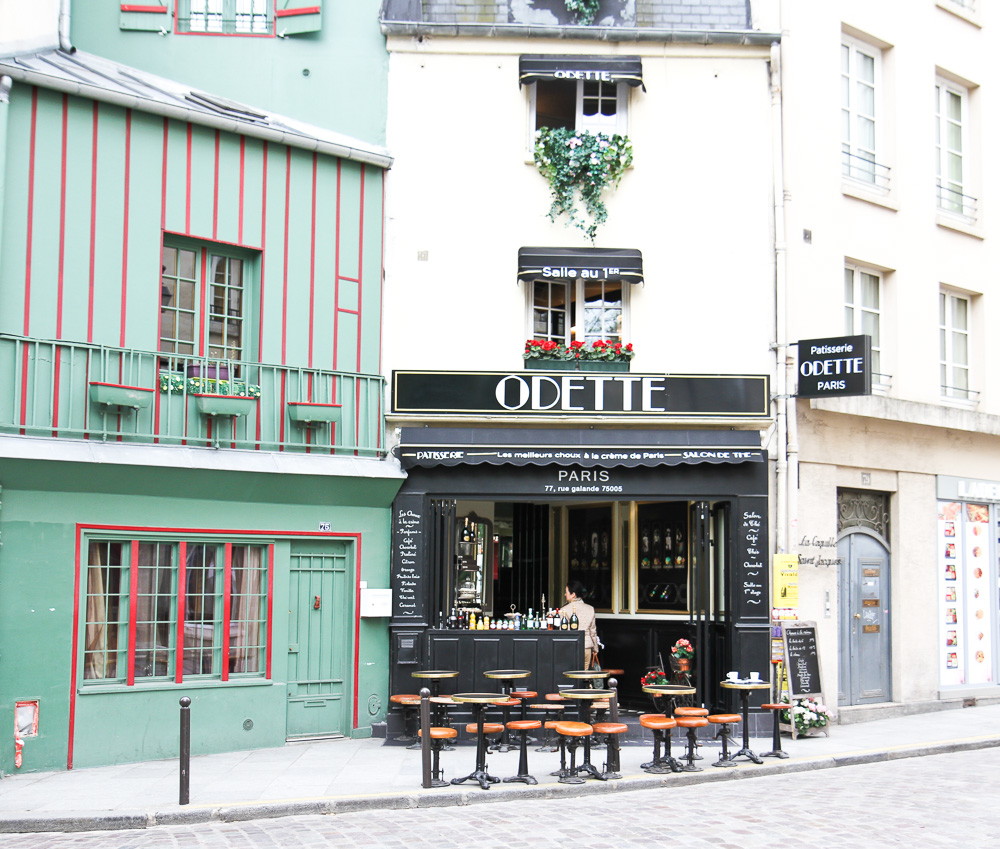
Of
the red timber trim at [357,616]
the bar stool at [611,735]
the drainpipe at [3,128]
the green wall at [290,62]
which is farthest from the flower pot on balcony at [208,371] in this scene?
the bar stool at [611,735]

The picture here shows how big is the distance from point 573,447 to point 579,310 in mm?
1826

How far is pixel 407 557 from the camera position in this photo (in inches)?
517

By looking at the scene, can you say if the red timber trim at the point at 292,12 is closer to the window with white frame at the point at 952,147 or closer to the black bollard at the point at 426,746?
the black bollard at the point at 426,746

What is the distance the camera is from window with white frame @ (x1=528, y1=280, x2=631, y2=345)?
13852mm

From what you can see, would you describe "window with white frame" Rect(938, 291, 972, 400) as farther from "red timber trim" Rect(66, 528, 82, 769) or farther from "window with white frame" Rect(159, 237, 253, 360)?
"red timber trim" Rect(66, 528, 82, 769)

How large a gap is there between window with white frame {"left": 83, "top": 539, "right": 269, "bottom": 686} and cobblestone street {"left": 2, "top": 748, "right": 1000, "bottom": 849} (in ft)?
9.89

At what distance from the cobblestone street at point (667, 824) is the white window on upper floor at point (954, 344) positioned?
7.62m

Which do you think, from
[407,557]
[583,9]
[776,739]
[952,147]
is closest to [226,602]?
[407,557]

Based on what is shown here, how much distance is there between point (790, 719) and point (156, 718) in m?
7.20

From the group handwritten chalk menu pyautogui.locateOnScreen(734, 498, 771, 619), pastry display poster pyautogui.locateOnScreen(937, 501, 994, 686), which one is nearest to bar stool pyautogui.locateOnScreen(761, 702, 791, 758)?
handwritten chalk menu pyautogui.locateOnScreen(734, 498, 771, 619)

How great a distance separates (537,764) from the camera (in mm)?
11344

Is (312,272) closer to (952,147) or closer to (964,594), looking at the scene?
(952,147)

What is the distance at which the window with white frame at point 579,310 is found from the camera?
45.4ft

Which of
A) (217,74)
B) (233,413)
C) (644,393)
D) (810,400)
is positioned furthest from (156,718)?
(810,400)
